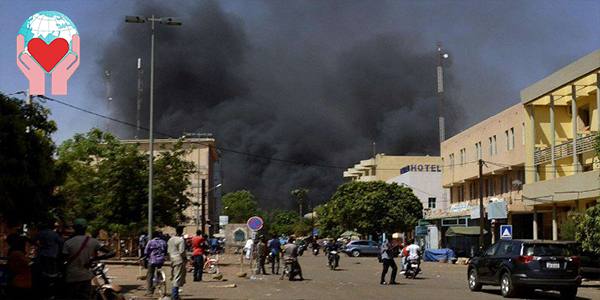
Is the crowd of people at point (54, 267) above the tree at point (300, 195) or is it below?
below

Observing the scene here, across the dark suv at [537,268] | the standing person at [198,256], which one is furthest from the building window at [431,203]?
the dark suv at [537,268]

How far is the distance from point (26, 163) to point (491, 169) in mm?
44482

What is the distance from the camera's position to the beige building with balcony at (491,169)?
2023 inches

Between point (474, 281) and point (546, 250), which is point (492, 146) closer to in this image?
point (474, 281)

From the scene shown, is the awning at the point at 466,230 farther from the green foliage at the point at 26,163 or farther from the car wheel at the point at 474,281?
the green foliage at the point at 26,163

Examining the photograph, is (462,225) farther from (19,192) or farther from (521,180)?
(19,192)

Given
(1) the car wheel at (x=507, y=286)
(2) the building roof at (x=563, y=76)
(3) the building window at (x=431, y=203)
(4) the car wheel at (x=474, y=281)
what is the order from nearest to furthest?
(1) the car wheel at (x=507, y=286) → (4) the car wheel at (x=474, y=281) → (2) the building roof at (x=563, y=76) → (3) the building window at (x=431, y=203)

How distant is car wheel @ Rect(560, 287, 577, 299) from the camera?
21356 mm

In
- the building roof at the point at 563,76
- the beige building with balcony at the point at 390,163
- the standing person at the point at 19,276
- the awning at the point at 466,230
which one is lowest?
the standing person at the point at 19,276

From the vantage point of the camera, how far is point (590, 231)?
88.4ft

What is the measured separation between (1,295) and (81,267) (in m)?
1.75

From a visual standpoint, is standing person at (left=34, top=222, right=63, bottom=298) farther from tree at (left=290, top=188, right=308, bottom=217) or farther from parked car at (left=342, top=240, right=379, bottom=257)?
tree at (left=290, top=188, right=308, bottom=217)

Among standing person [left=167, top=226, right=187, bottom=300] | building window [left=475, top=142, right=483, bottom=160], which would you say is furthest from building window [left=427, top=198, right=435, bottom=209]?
standing person [left=167, top=226, right=187, bottom=300]

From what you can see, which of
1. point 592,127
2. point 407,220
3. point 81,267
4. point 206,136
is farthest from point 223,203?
point 81,267
